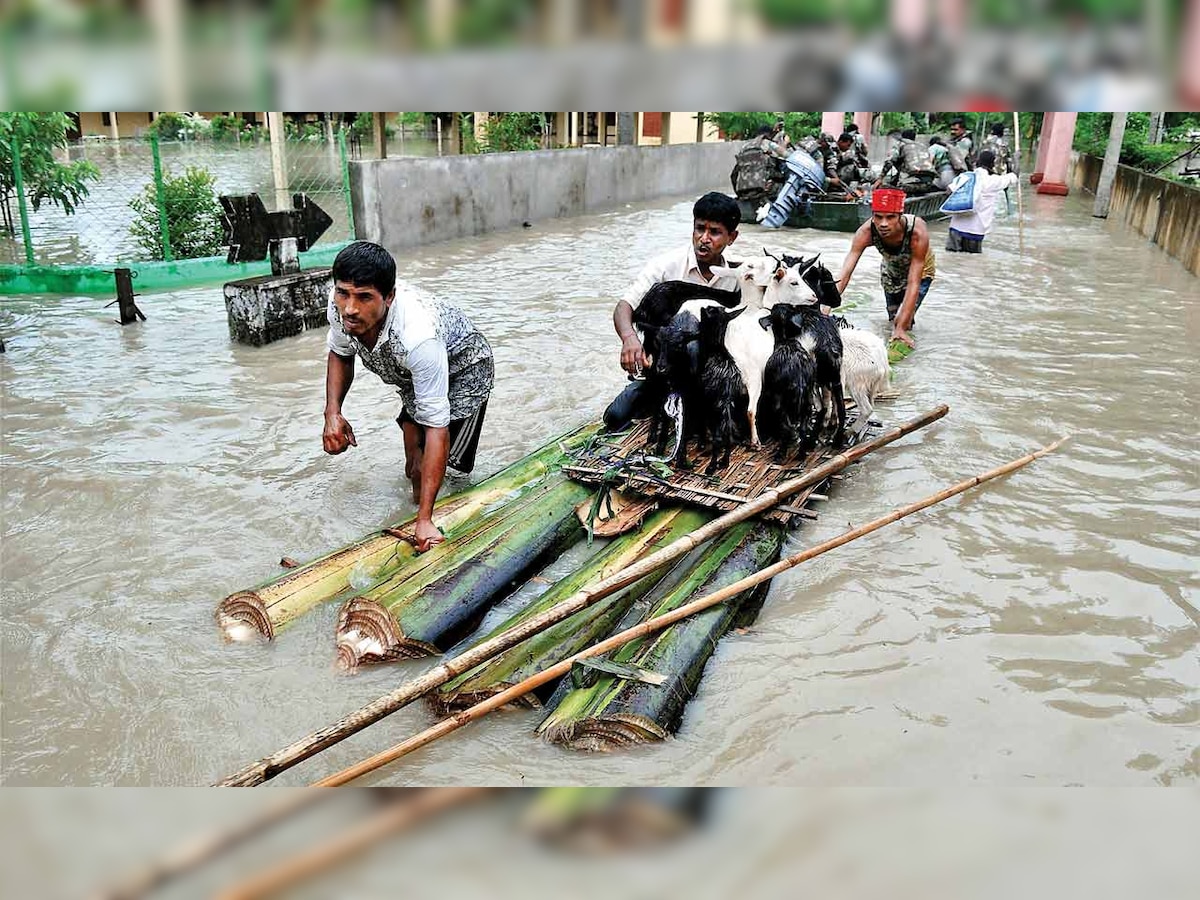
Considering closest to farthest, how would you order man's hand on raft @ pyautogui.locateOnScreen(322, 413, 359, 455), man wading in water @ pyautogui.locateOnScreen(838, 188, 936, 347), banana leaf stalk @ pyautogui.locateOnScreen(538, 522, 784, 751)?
banana leaf stalk @ pyautogui.locateOnScreen(538, 522, 784, 751), man's hand on raft @ pyautogui.locateOnScreen(322, 413, 359, 455), man wading in water @ pyautogui.locateOnScreen(838, 188, 936, 347)

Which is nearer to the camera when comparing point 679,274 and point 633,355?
point 633,355

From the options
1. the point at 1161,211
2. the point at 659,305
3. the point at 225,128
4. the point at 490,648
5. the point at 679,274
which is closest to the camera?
the point at 490,648

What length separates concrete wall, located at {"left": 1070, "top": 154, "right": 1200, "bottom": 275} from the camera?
11.9 meters

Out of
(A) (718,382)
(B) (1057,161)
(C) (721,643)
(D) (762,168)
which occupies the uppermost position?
(B) (1057,161)

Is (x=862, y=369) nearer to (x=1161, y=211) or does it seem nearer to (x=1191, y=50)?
(x=1191, y=50)

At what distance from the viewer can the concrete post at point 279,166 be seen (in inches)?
445

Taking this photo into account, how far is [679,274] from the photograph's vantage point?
5.38 metres

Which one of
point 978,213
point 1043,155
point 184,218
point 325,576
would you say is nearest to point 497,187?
point 184,218

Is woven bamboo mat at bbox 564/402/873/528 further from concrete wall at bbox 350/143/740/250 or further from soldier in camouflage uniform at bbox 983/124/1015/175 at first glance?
soldier in camouflage uniform at bbox 983/124/1015/175

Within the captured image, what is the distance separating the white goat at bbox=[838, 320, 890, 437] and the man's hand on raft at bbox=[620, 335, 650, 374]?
3.92ft

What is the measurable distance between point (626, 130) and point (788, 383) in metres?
15.6

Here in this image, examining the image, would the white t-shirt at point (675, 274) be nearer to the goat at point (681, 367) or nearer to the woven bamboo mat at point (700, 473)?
the goat at point (681, 367)

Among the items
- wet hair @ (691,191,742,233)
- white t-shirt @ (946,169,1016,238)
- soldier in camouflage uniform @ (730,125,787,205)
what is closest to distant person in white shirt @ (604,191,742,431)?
wet hair @ (691,191,742,233)

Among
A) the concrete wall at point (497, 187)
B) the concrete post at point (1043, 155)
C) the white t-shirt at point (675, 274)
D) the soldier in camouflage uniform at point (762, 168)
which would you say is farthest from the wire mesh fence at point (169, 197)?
the concrete post at point (1043, 155)
